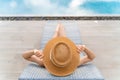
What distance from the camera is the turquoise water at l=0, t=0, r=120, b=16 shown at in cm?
791

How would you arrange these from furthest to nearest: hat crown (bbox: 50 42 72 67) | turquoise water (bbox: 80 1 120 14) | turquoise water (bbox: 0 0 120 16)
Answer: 1. turquoise water (bbox: 80 1 120 14)
2. turquoise water (bbox: 0 0 120 16)
3. hat crown (bbox: 50 42 72 67)

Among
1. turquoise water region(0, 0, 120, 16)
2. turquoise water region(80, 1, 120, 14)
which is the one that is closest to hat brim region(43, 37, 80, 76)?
turquoise water region(0, 0, 120, 16)

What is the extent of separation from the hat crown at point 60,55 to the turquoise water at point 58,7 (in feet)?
17.3

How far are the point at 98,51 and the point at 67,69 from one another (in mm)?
1942

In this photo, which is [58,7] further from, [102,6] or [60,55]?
[60,55]

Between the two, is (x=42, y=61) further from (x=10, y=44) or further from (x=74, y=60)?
(x=10, y=44)

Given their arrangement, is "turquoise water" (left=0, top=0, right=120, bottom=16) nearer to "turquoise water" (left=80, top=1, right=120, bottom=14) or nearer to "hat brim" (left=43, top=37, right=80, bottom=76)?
"turquoise water" (left=80, top=1, right=120, bottom=14)

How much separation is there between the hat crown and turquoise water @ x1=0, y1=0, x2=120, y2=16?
5.27m

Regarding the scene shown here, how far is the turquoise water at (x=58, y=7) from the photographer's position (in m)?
7.91

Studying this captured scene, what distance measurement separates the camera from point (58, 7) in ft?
26.4

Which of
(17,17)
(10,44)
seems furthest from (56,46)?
(17,17)

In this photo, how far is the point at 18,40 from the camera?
16.5 ft

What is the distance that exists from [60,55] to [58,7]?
5633 mm

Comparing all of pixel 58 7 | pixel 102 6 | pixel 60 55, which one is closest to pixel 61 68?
pixel 60 55
